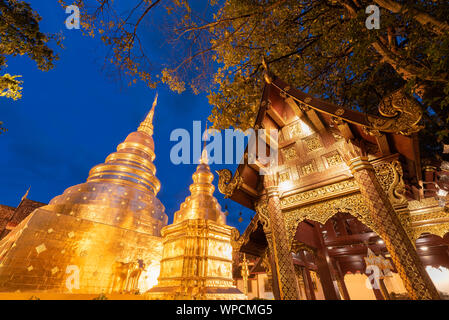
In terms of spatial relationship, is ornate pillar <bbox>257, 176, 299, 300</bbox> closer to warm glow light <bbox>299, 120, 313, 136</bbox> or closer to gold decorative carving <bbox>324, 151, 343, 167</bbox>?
gold decorative carving <bbox>324, 151, 343, 167</bbox>

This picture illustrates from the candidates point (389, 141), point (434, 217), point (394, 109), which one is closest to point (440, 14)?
point (394, 109)

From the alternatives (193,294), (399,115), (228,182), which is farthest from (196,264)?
(399,115)

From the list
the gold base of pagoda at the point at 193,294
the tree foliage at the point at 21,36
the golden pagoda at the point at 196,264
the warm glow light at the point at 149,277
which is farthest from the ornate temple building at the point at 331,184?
the warm glow light at the point at 149,277

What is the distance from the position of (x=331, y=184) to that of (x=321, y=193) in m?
0.32

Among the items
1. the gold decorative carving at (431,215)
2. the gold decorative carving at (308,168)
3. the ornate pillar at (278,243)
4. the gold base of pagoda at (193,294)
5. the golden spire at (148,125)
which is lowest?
the gold base of pagoda at (193,294)

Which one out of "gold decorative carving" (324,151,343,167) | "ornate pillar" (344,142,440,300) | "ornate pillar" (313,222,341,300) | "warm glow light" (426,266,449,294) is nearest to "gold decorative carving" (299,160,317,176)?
"gold decorative carving" (324,151,343,167)

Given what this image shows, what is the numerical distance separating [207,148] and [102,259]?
11.9 m

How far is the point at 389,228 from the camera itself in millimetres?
3502

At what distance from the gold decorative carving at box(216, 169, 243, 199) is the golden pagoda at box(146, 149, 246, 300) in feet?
20.6

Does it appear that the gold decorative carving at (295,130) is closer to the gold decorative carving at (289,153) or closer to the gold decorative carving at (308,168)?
the gold decorative carving at (289,153)

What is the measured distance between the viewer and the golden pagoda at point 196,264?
918cm

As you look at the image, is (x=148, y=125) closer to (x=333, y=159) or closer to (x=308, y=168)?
(x=308, y=168)

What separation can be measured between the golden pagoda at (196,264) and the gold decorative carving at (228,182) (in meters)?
6.27
